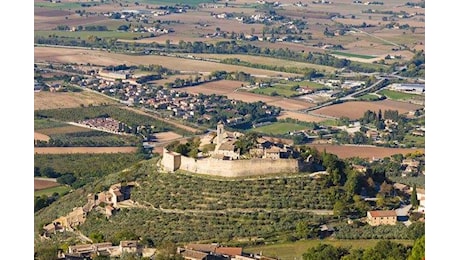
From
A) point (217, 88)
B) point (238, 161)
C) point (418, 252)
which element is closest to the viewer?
point (418, 252)

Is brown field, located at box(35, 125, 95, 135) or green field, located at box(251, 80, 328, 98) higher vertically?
green field, located at box(251, 80, 328, 98)

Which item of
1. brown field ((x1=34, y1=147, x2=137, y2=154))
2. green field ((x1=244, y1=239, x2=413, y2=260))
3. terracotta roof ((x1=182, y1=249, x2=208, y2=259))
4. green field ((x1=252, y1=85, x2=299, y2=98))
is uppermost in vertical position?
terracotta roof ((x1=182, y1=249, x2=208, y2=259))

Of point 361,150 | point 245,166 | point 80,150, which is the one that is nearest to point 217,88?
point 361,150

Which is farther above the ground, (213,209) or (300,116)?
(213,209)

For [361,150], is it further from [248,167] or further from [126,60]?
[126,60]

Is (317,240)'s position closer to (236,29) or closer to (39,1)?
A: (236,29)

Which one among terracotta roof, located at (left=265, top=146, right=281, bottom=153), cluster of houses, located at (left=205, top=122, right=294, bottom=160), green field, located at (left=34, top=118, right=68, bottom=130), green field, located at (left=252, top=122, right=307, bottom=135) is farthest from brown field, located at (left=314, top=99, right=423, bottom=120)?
terracotta roof, located at (left=265, top=146, right=281, bottom=153)

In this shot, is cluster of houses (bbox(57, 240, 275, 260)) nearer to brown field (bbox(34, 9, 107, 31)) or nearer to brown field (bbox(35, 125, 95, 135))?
brown field (bbox(35, 125, 95, 135))

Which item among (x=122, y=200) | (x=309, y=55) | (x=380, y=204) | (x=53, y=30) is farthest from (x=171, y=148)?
(x=53, y=30)
